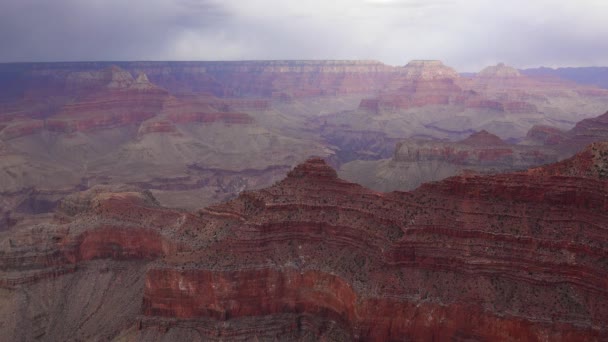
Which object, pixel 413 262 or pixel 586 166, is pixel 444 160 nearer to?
pixel 586 166

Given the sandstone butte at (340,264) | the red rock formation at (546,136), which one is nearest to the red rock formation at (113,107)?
the sandstone butte at (340,264)

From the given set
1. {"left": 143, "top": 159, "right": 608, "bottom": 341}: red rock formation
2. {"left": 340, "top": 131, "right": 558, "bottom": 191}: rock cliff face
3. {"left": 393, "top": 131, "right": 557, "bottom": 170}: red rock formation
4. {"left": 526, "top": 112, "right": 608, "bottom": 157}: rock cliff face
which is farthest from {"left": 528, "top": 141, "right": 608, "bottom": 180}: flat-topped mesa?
{"left": 526, "top": 112, "right": 608, "bottom": 157}: rock cliff face

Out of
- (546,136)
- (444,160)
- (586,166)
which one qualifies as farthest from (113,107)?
(586,166)

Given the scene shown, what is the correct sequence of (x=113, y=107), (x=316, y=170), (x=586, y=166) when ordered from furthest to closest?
(x=113, y=107)
(x=316, y=170)
(x=586, y=166)

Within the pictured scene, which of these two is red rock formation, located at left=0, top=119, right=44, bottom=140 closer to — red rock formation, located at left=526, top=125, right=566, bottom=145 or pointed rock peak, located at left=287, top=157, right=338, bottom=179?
pointed rock peak, located at left=287, top=157, right=338, bottom=179

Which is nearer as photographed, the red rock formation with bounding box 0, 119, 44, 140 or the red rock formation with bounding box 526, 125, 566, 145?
the red rock formation with bounding box 526, 125, 566, 145

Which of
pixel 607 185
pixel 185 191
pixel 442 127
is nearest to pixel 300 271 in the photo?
pixel 607 185

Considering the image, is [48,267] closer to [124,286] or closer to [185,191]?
[124,286]
